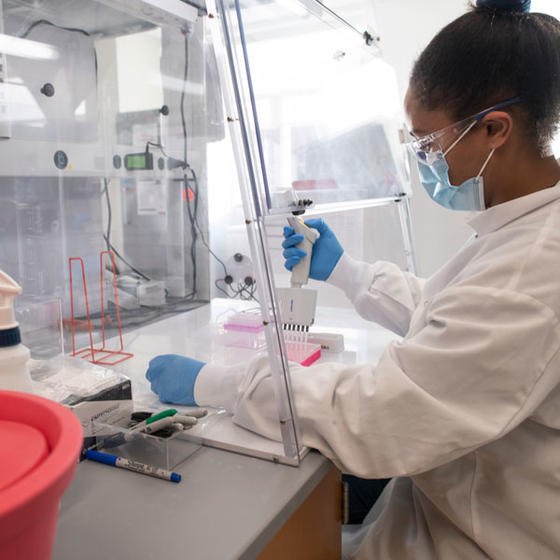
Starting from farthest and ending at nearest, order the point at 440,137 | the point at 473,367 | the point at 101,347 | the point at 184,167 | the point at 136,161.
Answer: the point at 184,167 < the point at 136,161 < the point at 101,347 < the point at 440,137 < the point at 473,367

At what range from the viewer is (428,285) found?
1.05 m

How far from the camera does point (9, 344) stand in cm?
55

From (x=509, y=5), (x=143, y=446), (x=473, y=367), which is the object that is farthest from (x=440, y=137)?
(x=143, y=446)

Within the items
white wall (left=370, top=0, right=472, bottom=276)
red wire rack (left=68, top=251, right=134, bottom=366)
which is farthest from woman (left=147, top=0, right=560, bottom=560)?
white wall (left=370, top=0, right=472, bottom=276)

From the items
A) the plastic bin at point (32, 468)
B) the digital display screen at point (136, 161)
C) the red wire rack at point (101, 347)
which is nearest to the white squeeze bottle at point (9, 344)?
the plastic bin at point (32, 468)

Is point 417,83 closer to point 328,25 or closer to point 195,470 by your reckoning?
point 328,25

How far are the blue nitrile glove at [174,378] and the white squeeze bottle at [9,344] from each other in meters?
0.36

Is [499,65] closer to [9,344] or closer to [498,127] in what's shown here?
[498,127]

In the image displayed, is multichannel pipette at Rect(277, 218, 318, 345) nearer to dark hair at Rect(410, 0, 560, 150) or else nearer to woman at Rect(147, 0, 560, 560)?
woman at Rect(147, 0, 560, 560)

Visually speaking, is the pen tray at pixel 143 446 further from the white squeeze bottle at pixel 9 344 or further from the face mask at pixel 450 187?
the face mask at pixel 450 187

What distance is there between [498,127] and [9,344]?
79 centimetres

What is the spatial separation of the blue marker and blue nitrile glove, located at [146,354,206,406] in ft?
0.65

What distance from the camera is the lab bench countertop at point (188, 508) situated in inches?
21.3

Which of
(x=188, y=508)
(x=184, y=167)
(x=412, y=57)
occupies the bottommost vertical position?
(x=188, y=508)
